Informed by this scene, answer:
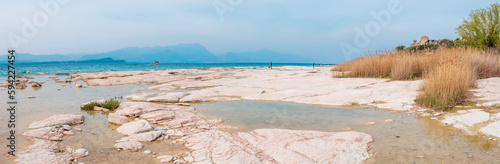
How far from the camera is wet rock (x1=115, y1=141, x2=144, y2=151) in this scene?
14.2 feet

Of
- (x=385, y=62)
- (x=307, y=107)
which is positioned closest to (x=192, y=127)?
(x=307, y=107)

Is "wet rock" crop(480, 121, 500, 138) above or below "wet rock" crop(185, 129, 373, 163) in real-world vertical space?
above

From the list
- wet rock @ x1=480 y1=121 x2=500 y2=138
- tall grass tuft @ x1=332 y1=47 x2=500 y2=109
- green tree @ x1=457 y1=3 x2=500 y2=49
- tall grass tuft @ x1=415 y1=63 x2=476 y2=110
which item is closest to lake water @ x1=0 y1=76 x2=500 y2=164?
wet rock @ x1=480 y1=121 x2=500 y2=138

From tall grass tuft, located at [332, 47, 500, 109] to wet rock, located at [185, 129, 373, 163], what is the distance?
3836 millimetres

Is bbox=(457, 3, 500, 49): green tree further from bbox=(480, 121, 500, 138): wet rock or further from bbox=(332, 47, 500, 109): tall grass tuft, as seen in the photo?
bbox=(480, 121, 500, 138): wet rock

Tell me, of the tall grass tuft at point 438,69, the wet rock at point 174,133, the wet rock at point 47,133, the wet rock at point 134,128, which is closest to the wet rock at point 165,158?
the wet rock at point 174,133

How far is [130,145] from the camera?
4406mm

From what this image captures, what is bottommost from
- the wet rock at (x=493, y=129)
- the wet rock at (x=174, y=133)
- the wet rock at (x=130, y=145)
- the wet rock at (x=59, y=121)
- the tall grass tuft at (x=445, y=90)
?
the wet rock at (x=130, y=145)

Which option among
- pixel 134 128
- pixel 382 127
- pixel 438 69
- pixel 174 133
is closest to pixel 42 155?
pixel 134 128

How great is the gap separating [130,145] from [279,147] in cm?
242

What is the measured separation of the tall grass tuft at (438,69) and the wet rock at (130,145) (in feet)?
22.8

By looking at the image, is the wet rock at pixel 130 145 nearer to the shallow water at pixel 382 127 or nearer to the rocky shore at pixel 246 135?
the rocky shore at pixel 246 135

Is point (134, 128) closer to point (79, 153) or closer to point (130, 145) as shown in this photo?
point (130, 145)

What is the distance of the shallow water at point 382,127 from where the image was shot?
390cm
